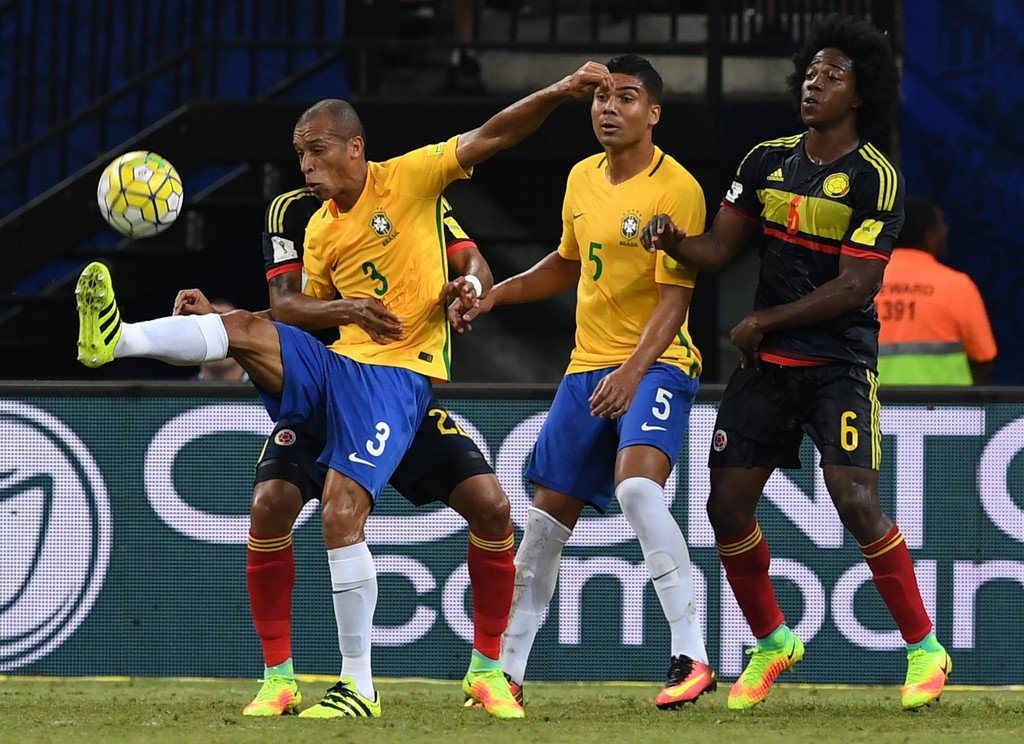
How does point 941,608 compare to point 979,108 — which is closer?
point 941,608

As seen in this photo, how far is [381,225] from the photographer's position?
19.1ft

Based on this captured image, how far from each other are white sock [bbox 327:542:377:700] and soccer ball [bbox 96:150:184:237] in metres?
1.56

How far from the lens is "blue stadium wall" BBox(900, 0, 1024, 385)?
37.0 feet

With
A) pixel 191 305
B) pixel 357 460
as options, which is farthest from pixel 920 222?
pixel 191 305

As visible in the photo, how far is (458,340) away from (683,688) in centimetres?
637

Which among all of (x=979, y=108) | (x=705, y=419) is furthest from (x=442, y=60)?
(x=705, y=419)

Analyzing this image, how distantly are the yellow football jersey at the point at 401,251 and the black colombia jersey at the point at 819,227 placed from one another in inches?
43.5

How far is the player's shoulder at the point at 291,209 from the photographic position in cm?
601

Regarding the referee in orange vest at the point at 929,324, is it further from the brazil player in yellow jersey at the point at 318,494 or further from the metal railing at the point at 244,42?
the metal railing at the point at 244,42

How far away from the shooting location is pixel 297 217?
19.8 ft

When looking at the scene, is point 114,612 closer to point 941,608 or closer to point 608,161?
point 608,161

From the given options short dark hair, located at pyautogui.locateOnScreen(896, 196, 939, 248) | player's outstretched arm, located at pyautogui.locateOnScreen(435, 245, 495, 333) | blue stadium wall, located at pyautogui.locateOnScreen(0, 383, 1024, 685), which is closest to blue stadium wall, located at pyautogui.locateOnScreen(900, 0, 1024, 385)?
short dark hair, located at pyautogui.locateOnScreen(896, 196, 939, 248)

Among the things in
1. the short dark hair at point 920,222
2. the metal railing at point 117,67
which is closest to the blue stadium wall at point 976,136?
the short dark hair at point 920,222

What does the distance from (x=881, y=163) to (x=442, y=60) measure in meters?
6.59
